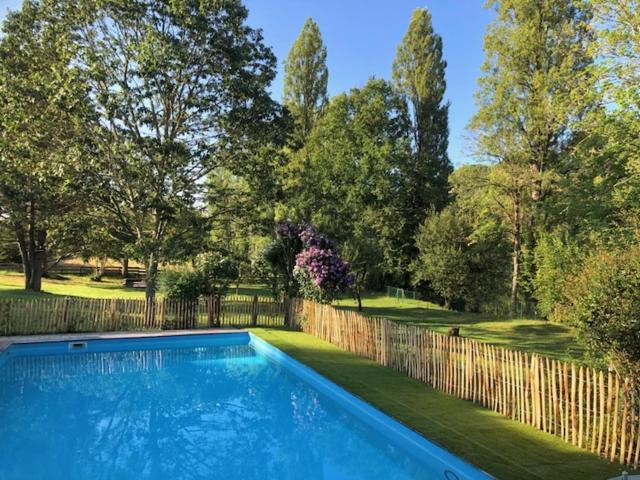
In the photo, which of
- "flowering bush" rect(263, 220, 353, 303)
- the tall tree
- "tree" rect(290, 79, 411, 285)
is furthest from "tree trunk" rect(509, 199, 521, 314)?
"flowering bush" rect(263, 220, 353, 303)

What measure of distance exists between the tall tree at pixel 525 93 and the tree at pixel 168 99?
12.4 metres

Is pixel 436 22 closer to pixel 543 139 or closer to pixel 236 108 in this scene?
Result: pixel 543 139

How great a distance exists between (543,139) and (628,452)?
68.5ft

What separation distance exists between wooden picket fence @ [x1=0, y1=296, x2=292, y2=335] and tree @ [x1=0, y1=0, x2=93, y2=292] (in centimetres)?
434

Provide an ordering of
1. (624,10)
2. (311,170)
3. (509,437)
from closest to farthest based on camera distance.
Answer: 1. (509,437)
2. (624,10)
3. (311,170)

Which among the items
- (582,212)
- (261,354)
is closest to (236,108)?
(261,354)

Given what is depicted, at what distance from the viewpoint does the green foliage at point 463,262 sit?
92.4 feet

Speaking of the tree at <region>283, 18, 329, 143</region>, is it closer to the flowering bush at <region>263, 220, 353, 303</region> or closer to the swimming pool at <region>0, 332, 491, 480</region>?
the flowering bush at <region>263, 220, 353, 303</region>

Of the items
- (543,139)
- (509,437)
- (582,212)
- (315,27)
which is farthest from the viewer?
(315,27)

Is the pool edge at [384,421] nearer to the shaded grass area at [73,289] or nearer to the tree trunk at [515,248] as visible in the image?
the tree trunk at [515,248]

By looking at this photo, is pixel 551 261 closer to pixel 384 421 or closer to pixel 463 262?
pixel 463 262

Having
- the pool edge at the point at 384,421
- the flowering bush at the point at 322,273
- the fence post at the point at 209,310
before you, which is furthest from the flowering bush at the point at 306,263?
the pool edge at the point at 384,421

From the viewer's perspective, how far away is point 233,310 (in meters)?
18.3

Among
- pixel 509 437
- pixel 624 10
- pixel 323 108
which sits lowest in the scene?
pixel 509 437
